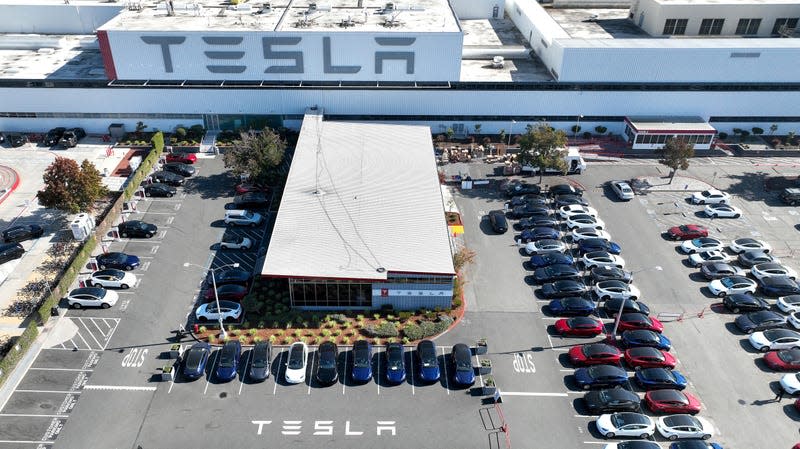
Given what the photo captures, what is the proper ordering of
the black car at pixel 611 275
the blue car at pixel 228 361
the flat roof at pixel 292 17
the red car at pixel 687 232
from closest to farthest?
the blue car at pixel 228 361 < the black car at pixel 611 275 < the red car at pixel 687 232 < the flat roof at pixel 292 17

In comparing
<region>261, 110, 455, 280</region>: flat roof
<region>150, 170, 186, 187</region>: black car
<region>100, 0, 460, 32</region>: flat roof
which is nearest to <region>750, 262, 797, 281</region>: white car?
<region>261, 110, 455, 280</region>: flat roof

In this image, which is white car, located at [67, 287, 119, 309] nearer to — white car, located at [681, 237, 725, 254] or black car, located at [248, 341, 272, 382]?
black car, located at [248, 341, 272, 382]

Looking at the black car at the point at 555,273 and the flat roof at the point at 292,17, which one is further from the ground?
the flat roof at the point at 292,17

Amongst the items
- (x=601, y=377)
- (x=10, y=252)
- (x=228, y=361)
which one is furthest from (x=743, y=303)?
(x=10, y=252)

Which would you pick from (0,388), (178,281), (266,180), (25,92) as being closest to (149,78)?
(25,92)

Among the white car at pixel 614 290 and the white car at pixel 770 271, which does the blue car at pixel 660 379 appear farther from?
the white car at pixel 770 271

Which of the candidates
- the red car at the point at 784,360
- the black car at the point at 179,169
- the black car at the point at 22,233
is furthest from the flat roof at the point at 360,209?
the red car at the point at 784,360

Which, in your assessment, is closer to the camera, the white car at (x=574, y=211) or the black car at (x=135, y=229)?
the black car at (x=135, y=229)
